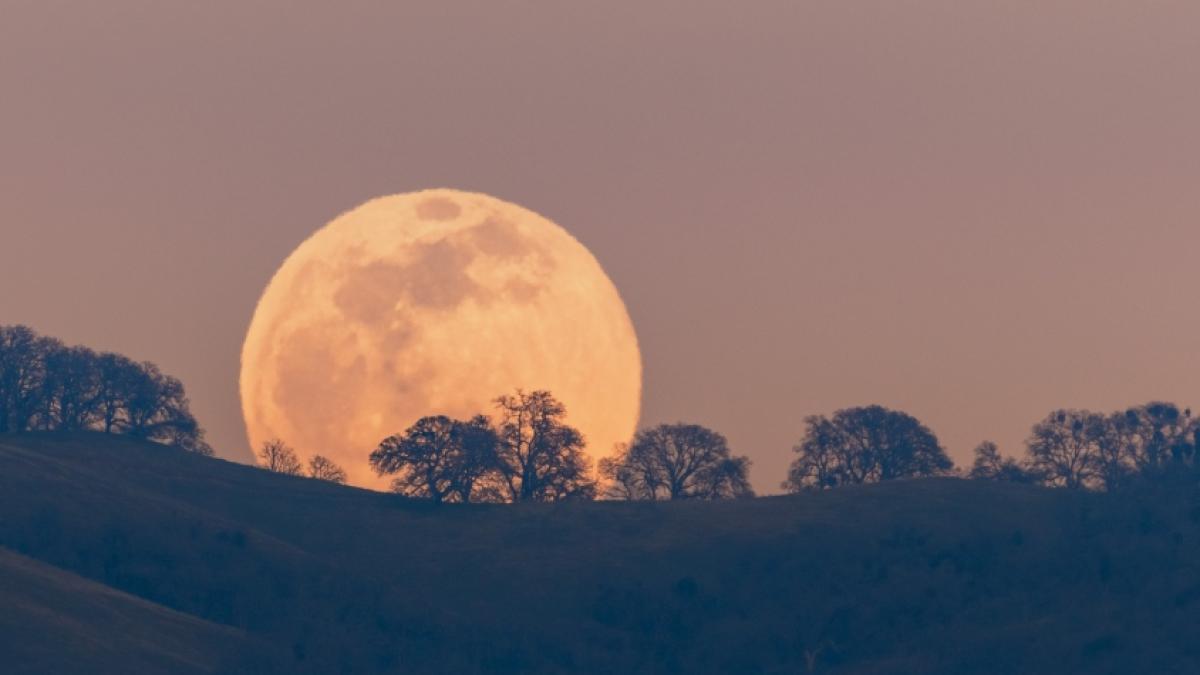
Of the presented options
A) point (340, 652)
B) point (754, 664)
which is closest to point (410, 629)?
point (340, 652)

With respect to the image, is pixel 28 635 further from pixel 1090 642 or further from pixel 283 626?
pixel 1090 642

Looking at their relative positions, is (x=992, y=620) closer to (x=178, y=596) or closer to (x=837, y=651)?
(x=837, y=651)

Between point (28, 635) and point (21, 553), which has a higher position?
point (21, 553)

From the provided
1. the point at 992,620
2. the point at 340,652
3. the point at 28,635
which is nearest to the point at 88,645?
the point at 28,635

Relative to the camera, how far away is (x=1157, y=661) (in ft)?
598

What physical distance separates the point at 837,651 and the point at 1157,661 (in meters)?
28.0

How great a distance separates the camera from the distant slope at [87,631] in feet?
538

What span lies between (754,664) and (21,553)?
6169 centimetres

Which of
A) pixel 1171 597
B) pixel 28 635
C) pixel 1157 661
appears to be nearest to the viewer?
pixel 28 635

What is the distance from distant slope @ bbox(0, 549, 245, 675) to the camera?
6462 inches

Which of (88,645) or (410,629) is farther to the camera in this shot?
(410,629)

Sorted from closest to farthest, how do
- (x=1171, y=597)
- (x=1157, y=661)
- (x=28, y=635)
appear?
(x=28, y=635), (x=1157, y=661), (x=1171, y=597)

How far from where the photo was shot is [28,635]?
166 m

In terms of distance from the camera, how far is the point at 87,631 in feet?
563
